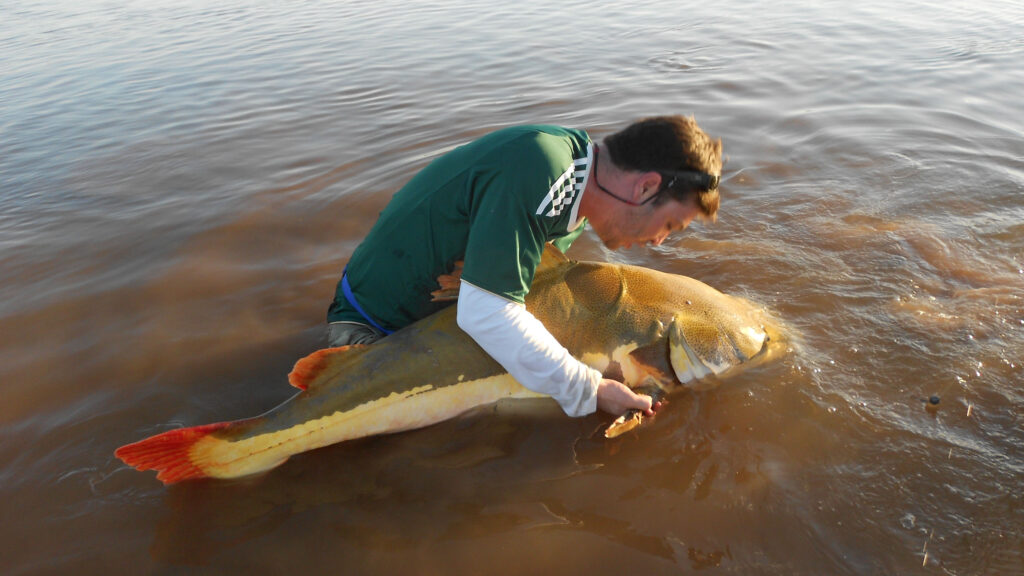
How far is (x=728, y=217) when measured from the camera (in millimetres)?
4883

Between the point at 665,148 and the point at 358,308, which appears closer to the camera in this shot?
the point at 665,148

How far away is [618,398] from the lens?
2766 mm

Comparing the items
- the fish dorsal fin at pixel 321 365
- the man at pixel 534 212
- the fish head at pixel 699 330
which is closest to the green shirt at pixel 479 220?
the man at pixel 534 212

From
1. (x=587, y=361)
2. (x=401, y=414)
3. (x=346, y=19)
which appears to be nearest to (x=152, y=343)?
(x=401, y=414)

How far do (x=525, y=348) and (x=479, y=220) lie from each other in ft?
1.76

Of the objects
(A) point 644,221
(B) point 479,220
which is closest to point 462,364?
(B) point 479,220

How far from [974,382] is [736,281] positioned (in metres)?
1.36

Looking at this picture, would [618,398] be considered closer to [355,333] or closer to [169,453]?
[355,333]

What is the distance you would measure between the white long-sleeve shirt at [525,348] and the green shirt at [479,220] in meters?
0.06

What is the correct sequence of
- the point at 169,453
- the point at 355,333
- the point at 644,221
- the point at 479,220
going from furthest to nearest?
the point at 355,333 → the point at 644,221 → the point at 169,453 → the point at 479,220

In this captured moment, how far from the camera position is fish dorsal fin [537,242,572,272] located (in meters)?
3.05

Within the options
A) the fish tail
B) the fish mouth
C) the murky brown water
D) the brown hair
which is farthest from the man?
the fish tail

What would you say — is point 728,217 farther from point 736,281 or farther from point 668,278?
point 668,278

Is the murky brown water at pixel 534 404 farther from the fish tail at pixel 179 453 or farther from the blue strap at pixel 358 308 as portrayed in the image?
the blue strap at pixel 358 308
